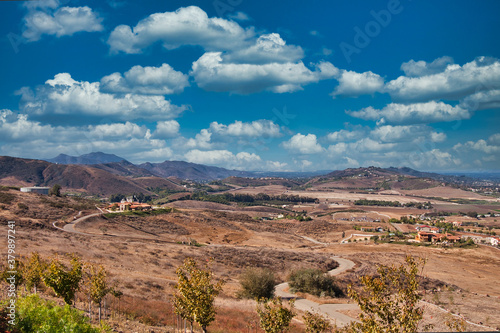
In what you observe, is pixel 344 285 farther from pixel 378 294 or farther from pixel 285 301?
pixel 378 294

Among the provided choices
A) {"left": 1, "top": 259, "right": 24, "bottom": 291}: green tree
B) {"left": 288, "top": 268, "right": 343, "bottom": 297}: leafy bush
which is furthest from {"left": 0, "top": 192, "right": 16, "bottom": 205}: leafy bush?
{"left": 288, "top": 268, "right": 343, "bottom": 297}: leafy bush

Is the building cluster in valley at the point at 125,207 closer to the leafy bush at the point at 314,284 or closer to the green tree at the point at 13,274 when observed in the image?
the leafy bush at the point at 314,284

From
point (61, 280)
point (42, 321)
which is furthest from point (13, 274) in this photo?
point (42, 321)

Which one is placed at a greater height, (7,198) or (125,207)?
(7,198)

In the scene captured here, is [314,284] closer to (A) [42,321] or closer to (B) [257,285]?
(B) [257,285]

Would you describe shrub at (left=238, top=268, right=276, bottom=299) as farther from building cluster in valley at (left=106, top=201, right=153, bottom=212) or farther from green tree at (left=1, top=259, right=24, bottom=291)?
building cluster in valley at (left=106, top=201, right=153, bottom=212)

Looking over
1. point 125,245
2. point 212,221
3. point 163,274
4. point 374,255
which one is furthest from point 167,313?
point 212,221
